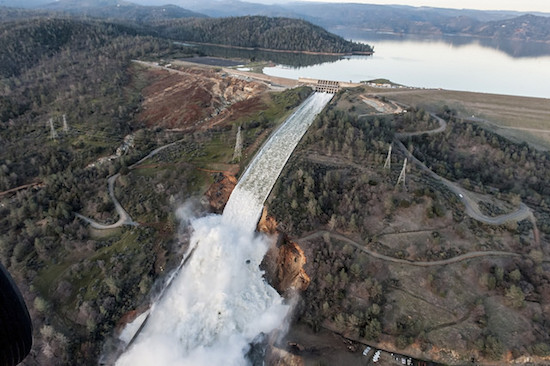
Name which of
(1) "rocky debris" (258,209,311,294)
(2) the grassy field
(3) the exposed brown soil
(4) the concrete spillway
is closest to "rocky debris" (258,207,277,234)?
(1) "rocky debris" (258,209,311,294)

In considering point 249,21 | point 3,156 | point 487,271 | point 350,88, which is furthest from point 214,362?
point 249,21

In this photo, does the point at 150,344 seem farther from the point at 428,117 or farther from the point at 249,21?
the point at 249,21

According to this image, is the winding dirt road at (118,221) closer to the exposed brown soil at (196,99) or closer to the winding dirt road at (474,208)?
the exposed brown soil at (196,99)

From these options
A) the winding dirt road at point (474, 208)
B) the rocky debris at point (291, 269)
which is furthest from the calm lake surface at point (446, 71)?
the rocky debris at point (291, 269)

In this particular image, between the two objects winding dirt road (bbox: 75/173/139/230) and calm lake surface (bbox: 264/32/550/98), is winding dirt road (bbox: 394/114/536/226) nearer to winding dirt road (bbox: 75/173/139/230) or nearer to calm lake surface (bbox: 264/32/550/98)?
winding dirt road (bbox: 75/173/139/230)

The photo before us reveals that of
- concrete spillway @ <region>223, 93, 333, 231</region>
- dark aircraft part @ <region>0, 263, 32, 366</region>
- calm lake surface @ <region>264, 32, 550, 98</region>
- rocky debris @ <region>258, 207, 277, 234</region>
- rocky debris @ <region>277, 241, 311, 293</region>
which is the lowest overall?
rocky debris @ <region>277, 241, 311, 293</region>

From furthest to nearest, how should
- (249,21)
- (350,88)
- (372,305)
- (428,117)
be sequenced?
1. (249,21)
2. (350,88)
3. (428,117)
4. (372,305)

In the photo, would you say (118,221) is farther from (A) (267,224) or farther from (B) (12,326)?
(B) (12,326)

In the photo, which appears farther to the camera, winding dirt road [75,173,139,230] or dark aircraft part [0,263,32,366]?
winding dirt road [75,173,139,230]
